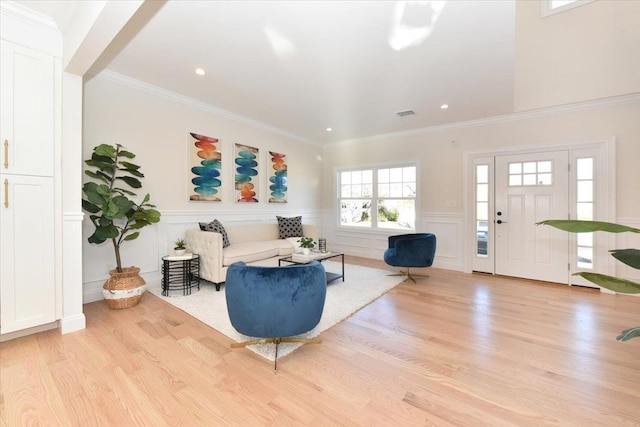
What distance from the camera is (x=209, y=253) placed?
3.56 m

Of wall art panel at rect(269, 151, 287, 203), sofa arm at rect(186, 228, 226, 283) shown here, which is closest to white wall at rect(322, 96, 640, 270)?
wall art panel at rect(269, 151, 287, 203)

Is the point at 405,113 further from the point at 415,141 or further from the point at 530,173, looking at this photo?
the point at 530,173

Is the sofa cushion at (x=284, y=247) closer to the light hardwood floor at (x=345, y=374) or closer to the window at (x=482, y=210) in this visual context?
the light hardwood floor at (x=345, y=374)

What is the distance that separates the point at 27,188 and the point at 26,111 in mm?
634

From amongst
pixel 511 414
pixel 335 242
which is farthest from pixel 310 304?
pixel 335 242

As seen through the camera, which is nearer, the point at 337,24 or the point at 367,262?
the point at 337,24

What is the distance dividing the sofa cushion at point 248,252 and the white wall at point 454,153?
8.11 feet

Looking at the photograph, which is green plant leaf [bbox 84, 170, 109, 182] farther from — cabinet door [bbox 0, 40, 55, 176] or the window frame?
the window frame

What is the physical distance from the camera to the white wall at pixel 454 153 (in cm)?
363

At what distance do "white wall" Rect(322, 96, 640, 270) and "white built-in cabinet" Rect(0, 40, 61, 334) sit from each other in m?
4.95

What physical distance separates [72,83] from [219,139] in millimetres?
2081

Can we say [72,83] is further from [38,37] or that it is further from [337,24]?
[337,24]

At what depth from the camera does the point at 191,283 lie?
12.1ft

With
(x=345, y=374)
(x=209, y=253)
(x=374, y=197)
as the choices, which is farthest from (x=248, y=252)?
(x=374, y=197)
